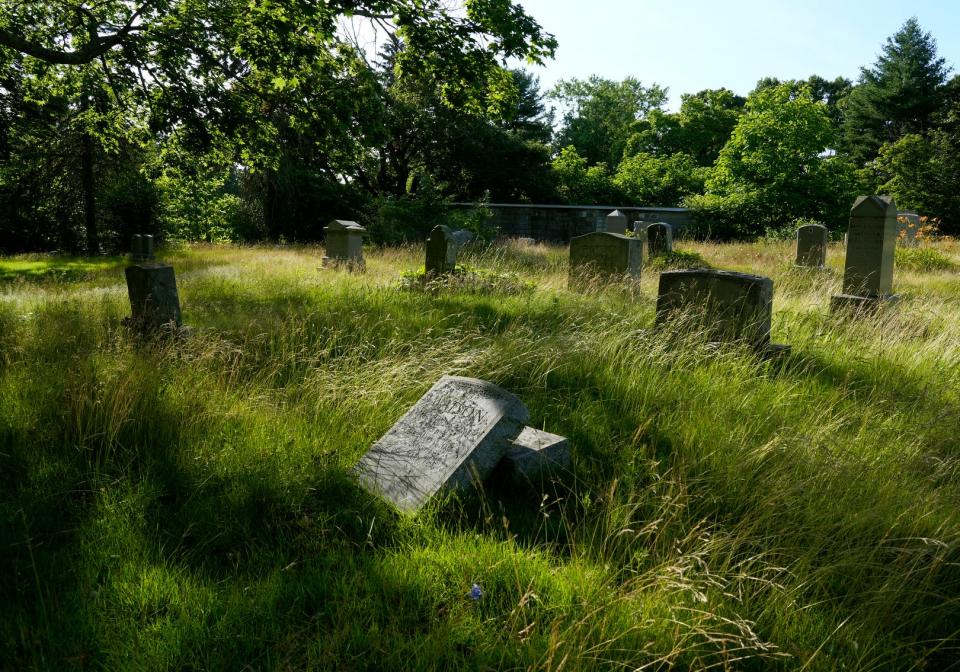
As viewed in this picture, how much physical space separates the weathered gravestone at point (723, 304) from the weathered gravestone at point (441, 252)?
4617 millimetres

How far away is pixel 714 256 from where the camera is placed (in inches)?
707

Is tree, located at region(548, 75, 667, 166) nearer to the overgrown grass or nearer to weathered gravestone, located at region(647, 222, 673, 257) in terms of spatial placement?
weathered gravestone, located at region(647, 222, 673, 257)

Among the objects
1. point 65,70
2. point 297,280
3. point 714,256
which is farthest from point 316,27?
point 714,256

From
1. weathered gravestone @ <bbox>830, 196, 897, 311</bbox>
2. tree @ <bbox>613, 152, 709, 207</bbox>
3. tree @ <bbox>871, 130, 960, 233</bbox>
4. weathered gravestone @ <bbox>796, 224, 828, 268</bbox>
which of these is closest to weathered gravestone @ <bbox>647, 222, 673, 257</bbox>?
weathered gravestone @ <bbox>796, 224, 828, 268</bbox>

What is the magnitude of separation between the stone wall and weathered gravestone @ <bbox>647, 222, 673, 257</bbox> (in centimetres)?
740

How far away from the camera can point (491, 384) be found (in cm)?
334

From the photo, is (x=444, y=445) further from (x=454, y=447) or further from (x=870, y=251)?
(x=870, y=251)

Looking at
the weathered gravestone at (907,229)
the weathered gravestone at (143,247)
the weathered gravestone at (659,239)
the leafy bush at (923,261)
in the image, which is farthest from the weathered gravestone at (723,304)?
the weathered gravestone at (143,247)

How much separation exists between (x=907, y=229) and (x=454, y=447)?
22.6 metres

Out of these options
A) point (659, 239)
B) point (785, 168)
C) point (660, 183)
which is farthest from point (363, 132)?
point (660, 183)

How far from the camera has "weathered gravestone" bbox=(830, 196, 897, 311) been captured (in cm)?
874

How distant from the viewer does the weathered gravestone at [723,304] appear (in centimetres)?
568

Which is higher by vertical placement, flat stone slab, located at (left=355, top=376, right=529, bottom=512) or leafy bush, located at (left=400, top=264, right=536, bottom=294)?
leafy bush, located at (left=400, top=264, right=536, bottom=294)

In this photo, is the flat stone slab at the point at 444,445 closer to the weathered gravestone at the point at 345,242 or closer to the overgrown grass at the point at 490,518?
the overgrown grass at the point at 490,518
